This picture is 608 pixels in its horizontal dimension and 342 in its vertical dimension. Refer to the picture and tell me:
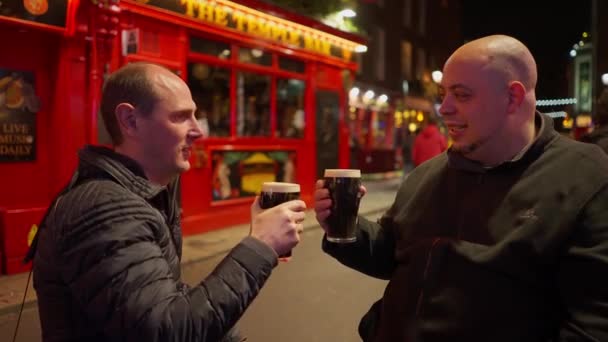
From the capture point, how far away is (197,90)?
31.2 feet

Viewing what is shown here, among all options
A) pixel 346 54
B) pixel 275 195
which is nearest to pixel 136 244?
pixel 275 195

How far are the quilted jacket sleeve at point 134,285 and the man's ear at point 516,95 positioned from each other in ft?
3.70

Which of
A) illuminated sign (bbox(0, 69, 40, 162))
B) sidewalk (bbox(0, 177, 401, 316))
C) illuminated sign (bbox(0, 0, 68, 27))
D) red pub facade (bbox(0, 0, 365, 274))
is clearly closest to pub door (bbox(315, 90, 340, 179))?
red pub facade (bbox(0, 0, 365, 274))

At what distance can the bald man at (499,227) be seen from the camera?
5.36 ft

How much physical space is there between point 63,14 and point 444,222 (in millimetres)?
6828

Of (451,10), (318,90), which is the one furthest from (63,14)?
(451,10)

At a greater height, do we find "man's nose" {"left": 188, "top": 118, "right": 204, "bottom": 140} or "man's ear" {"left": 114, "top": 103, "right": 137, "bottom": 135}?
"man's ear" {"left": 114, "top": 103, "right": 137, "bottom": 135}

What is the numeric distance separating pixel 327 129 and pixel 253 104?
2706 mm

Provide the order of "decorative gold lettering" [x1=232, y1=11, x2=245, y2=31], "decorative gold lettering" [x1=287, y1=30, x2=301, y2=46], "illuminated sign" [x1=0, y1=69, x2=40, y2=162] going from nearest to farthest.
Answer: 1. "illuminated sign" [x1=0, y1=69, x2=40, y2=162]
2. "decorative gold lettering" [x1=232, y1=11, x2=245, y2=31]
3. "decorative gold lettering" [x1=287, y1=30, x2=301, y2=46]

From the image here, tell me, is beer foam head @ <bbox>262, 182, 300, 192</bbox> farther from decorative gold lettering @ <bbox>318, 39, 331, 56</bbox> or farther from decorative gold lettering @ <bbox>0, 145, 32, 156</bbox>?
decorative gold lettering @ <bbox>318, 39, 331, 56</bbox>

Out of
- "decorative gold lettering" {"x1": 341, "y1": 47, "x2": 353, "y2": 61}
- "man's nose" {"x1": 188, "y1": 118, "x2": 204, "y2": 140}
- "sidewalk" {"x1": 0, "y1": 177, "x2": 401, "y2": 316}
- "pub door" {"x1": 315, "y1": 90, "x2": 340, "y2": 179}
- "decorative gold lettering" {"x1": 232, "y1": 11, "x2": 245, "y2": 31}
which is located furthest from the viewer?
"decorative gold lettering" {"x1": 341, "y1": 47, "x2": 353, "y2": 61}

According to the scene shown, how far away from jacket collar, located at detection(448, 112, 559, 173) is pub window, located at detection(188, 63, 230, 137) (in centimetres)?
772

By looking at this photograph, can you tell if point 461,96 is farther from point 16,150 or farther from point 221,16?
point 221,16

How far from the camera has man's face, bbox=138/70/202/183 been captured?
1.75 m
